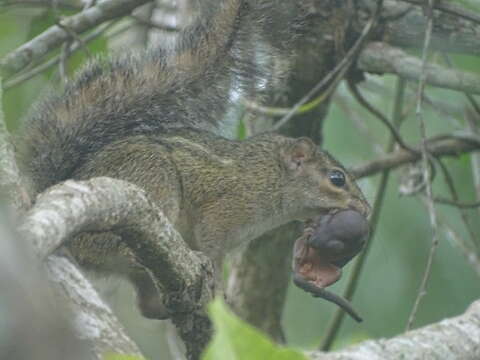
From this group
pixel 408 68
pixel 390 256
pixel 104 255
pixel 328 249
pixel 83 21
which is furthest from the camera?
pixel 390 256

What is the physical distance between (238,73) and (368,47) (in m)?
0.94

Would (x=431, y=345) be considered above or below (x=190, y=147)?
above

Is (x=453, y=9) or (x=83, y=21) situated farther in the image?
(x=83, y=21)

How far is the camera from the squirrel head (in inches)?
177

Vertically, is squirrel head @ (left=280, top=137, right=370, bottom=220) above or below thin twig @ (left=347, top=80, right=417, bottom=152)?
below

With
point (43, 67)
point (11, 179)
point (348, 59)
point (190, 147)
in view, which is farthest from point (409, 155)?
point (11, 179)

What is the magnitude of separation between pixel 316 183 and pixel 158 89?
1.14 meters

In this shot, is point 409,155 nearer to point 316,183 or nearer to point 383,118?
point 383,118

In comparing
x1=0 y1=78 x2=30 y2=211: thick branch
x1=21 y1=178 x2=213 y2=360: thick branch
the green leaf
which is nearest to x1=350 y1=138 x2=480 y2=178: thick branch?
x1=21 y1=178 x2=213 y2=360: thick branch

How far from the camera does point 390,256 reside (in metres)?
6.22

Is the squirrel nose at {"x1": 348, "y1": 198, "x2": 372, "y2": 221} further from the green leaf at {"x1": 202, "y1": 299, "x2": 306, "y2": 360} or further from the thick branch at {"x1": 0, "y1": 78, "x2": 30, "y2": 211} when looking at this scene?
the green leaf at {"x1": 202, "y1": 299, "x2": 306, "y2": 360}

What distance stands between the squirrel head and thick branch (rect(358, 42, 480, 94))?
0.56 metres

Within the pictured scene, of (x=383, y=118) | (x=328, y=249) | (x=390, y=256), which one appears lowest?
(x=390, y=256)

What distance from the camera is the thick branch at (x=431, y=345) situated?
2084 millimetres
